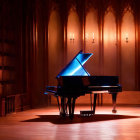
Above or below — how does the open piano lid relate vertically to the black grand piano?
above

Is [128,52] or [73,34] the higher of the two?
[73,34]

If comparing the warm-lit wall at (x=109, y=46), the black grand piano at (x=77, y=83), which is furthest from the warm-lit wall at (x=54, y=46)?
the black grand piano at (x=77, y=83)

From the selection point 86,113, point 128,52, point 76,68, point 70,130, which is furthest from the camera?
point 128,52

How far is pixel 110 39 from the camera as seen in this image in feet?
32.4

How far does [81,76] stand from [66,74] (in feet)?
1.37

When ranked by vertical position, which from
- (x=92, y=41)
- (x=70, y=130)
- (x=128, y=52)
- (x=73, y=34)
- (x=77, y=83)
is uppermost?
(x=73, y=34)

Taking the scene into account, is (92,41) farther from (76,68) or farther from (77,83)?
(77,83)

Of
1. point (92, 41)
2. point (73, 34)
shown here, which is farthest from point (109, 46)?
point (73, 34)

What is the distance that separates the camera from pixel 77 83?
5.99 metres

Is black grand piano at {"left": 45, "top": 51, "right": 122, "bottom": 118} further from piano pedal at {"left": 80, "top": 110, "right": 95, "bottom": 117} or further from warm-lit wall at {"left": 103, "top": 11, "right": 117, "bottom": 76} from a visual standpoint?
warm-lit wall at {"left": 103, "top": 11, "right": 117, "bottom": 76}

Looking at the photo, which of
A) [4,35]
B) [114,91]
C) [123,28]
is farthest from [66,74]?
[123,28]

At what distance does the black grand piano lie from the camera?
19.4 ft

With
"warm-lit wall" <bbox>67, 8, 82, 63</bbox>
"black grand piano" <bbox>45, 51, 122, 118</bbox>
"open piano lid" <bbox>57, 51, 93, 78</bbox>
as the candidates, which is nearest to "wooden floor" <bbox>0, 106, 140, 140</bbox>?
"black grand piano" <bbox>45, 51, 122, 118</bbox>

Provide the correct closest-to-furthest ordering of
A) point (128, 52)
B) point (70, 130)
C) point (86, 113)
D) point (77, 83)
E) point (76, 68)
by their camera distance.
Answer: point (70, 130) → point (77, 83) → point (76, 68) → point (86, 113) → point (128, 52)
